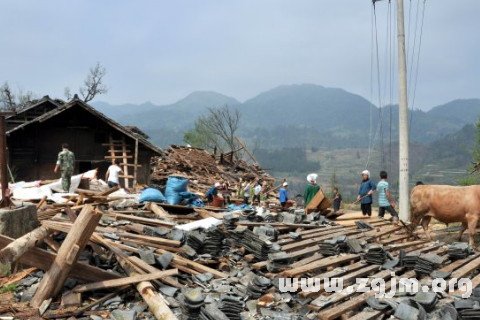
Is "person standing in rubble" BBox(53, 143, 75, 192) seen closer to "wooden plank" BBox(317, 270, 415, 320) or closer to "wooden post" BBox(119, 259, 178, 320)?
"wooden post" BBox(119, 259, 178, 320)

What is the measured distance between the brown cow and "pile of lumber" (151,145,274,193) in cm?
1319

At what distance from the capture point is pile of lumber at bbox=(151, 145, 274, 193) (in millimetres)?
24781

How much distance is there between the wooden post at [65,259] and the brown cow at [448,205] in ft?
28.1

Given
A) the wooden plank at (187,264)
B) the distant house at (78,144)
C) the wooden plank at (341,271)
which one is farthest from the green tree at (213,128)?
the wooden plank at (187,264)

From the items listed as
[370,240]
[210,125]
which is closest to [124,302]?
[370,240]

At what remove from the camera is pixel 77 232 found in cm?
596

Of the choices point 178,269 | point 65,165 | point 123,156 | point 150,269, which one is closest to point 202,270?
point 178,269

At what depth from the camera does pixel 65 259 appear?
19.2ft

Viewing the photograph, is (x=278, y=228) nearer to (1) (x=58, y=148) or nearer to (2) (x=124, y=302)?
(2) (x=124, y=302)

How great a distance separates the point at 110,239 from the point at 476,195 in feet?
28.9

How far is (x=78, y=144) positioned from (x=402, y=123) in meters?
14.5

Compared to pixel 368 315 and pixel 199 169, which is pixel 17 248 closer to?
pixel 368 315

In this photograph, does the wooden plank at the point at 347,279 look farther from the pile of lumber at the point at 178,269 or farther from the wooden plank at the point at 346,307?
the wooden plank at the point at 346,307

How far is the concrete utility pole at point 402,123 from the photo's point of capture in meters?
13.0
